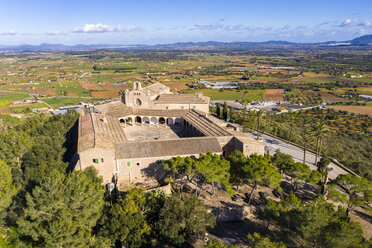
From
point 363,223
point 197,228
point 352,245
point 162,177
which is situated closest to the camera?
point 352,245

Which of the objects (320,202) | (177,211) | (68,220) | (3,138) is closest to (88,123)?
(3,138)

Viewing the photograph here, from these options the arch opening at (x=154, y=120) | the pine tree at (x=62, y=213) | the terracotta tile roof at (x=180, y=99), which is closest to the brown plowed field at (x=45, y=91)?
the terracotta tile roof at (x=180, y=99)

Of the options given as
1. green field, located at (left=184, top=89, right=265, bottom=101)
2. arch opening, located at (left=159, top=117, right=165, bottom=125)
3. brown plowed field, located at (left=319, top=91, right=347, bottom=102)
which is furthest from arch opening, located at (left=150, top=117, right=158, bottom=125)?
brown plowed field, located at (left=319, top=91, right=347, bottom=102)

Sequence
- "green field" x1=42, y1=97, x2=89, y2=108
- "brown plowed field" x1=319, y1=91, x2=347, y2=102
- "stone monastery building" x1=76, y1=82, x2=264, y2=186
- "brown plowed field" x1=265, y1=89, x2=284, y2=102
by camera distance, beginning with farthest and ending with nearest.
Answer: "brown plowed field" x1=265, y1=89, x2=284, y2=102
"brown plowed field" x1=319, y1=91, x2=347, y2=102
"green field" x1=42, y1=97, x2=89, y2=108
"stone monastery building" x1=76, y1=82, x2=264, y2=186

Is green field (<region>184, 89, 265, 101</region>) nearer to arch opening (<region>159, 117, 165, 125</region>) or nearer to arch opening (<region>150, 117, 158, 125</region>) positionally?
arch opening (<region>159, 117, 165, 125</region>)

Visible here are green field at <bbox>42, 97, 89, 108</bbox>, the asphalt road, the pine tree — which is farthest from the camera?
green field at <bbox>42, 97, 89, 108</bbox>

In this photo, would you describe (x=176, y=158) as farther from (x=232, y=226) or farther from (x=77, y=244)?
(x=77, y=244)
